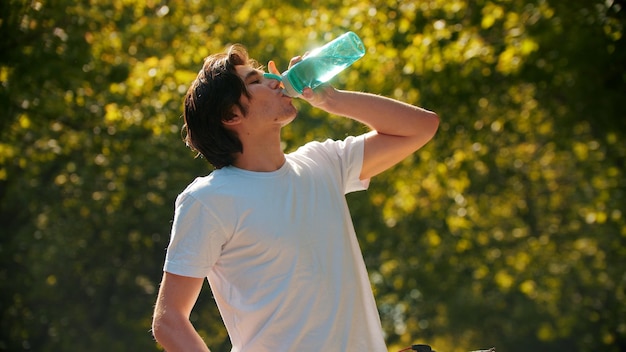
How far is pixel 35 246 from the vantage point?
11391 millimetres

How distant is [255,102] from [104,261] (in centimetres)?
947

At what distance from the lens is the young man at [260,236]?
2.54 metres

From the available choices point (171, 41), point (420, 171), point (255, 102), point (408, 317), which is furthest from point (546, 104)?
point (255, 102)

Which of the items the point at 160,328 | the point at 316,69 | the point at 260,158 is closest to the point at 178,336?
the point at 160,328

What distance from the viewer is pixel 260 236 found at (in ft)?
8.51

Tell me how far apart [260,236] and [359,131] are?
731cm

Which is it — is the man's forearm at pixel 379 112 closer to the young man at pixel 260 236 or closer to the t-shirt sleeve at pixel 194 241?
the young man at pixel 260 236

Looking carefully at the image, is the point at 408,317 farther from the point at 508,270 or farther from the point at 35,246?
the point at 35,246

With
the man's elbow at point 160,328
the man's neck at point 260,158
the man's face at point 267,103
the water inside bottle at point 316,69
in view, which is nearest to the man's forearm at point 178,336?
the man's elbow at point 160,328

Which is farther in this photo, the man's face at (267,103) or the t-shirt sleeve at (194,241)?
the man's face at (267,103)

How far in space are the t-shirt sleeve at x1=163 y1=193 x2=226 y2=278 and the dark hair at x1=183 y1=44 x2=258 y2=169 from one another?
0.24 meters

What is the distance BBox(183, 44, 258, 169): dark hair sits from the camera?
2762mm

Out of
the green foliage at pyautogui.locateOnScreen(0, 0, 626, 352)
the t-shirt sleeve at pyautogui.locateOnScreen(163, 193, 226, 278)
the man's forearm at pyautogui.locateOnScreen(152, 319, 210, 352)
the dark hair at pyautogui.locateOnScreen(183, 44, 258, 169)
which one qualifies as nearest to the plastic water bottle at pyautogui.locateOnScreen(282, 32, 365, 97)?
the dark hair at pyautogui.locateOnScreen(183, 44, 258, 169)

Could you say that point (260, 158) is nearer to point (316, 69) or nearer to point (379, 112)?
point (316, 69)
